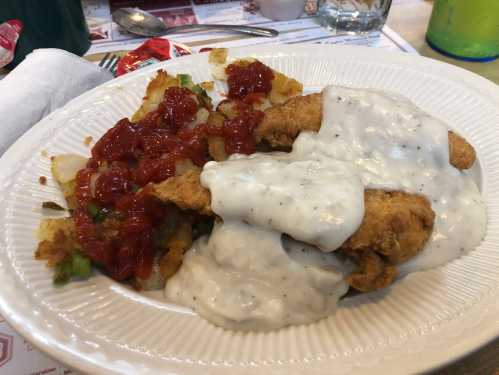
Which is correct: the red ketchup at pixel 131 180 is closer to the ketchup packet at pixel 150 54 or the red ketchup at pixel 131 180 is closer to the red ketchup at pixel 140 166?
the red ketchup at pixel 140 166

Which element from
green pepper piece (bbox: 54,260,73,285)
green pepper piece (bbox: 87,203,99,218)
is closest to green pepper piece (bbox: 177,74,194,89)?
green pepper piece (bbox: 87,203,99,218)

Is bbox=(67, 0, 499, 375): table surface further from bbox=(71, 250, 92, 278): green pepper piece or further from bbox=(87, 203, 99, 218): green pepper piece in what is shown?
bbox=(71, 250, 92, 278): green pepper piece

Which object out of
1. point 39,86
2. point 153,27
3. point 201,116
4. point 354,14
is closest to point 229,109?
point 201,116

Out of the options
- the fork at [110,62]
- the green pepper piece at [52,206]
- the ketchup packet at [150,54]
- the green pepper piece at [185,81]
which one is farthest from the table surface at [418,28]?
the green pepper piece at [52,206]

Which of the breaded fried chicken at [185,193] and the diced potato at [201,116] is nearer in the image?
the breaded fried chicken at [185,193]

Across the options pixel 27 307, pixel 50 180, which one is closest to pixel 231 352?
pixel 27 307

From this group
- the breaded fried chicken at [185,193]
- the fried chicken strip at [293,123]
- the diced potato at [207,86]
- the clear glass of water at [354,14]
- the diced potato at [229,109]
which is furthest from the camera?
the clear glass of water at [354,14]
